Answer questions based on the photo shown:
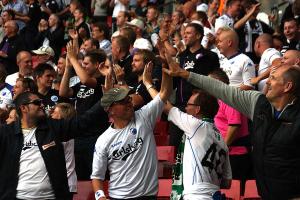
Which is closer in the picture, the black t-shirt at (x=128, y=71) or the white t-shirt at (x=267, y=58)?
the black t-shirt at (x=128, y=71)

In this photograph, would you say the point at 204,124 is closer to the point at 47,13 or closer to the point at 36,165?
the point at 36,165

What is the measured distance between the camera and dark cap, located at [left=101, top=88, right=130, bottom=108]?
8.31m

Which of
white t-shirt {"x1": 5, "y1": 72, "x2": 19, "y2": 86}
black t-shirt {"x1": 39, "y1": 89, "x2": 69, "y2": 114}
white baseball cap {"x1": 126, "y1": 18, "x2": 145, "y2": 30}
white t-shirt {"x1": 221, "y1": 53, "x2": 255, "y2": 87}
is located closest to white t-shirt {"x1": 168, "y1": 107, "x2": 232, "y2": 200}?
white t-shirt {"x1": 221, "y1": 53, "x2": 255, "y2": 87}

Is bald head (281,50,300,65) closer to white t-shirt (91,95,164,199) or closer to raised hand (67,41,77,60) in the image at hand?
white t-shirt (91,95,164,199)

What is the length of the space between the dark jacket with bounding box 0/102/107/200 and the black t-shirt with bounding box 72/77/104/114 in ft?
6.98

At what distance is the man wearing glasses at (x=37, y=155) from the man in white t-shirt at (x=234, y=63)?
9.67 ft

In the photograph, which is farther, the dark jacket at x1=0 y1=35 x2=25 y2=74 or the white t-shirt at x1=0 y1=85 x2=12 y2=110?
the dark jacket at x1=0 y1=35 x2=25 y2=74

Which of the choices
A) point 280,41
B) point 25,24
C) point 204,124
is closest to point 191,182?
point 204,124

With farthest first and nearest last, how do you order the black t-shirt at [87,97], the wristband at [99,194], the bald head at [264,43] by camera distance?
the bald head at [264,43] < the black t-shirt at [87,97] < the wristband at [99,194]

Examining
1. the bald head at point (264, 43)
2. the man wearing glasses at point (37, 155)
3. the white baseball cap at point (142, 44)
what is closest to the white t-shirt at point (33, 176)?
the man wearing glasses at point (37, 155)

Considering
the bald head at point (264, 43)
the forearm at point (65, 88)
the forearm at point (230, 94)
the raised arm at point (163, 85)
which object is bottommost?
the forearm at point (230, 94)

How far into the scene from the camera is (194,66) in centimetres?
1150

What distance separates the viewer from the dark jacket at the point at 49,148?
8.59 metres

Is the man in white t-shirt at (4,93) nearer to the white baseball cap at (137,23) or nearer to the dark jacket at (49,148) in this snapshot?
the white baseball cap at (137,23)
